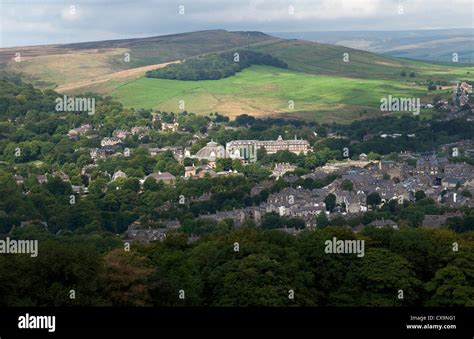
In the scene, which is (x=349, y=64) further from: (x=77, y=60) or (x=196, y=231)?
(x=196, y=231)

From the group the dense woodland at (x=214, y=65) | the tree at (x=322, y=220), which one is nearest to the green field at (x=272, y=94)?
the dense woodland at (x=214, y=65)

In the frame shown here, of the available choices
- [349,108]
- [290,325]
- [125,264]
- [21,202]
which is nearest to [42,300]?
[125,264]

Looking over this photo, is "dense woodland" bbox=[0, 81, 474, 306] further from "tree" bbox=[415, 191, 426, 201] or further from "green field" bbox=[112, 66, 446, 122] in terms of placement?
"green field" bbox=[112, 66, 446, 122]

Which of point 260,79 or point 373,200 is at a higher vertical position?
point 260,79

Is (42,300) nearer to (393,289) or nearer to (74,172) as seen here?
Answer: (393,289)

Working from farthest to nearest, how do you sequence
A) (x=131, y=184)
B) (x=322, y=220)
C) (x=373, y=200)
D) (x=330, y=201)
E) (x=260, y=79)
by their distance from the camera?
1. (x=260, y=79)
2. (x=131, y=184)
3. (x=330, y=201)
4. (x=373, y=200)
5. (x=322, y=220)

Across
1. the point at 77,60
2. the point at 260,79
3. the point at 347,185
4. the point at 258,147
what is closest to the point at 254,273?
the point at 347,185
